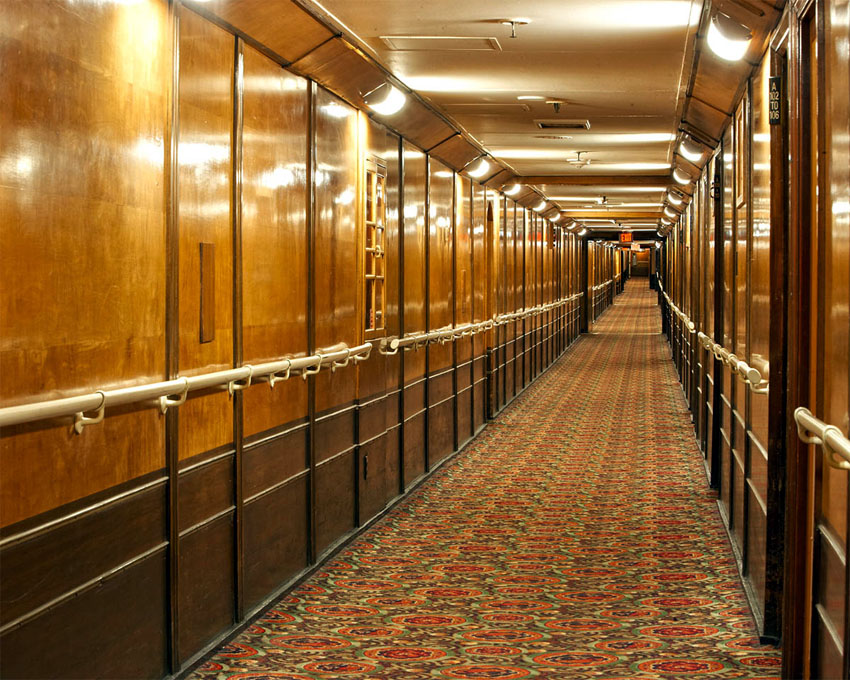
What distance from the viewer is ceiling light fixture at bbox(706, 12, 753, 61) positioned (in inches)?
191

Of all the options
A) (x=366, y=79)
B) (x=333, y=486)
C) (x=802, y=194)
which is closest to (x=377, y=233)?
(x=366, y=79)

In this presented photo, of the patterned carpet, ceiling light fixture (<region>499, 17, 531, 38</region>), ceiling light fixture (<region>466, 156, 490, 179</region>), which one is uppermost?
ceiling light fixture (<region>499, 17, 531, 38</region>)

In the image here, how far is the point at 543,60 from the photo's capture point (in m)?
6.57

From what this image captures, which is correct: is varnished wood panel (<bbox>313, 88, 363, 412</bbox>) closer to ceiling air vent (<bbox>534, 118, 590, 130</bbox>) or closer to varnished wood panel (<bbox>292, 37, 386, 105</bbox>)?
varnished wood panel (<bbox>292, 37, 386, 105</bbox>)

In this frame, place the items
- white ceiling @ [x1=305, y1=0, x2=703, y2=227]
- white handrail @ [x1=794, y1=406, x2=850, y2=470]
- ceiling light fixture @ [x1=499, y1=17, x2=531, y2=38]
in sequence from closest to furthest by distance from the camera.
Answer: white handrail @ [x1=794, y1=406, x2=850, y2=470]
white ceiling @ [x1=305, y1=0, x2=703, y2=227]
ceiling light fixture @ [x1=499, y1=17, x2=531, y2=38]

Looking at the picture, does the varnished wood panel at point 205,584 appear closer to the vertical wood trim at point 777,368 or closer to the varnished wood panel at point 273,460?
the varnished wood panel at point 273,460

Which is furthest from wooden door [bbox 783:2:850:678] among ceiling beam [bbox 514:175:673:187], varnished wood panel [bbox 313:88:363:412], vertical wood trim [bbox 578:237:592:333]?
vertical wood trim [bbox 578:237:592:333]

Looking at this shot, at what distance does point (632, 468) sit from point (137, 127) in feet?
21.9

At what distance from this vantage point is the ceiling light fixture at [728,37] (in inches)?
191

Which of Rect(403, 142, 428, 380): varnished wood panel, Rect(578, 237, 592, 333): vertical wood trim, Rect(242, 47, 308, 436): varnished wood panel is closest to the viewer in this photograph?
Rect(242, 47, 308, 436): varnished wood panel

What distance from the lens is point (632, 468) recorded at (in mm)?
9602

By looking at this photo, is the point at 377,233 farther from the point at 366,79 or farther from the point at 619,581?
the point at 619,581

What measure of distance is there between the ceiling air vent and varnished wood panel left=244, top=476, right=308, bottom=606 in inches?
172

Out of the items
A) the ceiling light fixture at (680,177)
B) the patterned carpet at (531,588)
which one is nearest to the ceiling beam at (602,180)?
the ceiling light fixture at (680,177)
